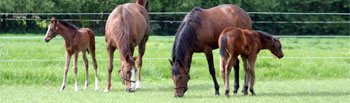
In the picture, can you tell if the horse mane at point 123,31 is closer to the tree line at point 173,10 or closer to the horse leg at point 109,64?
the horse leg at point 109,64

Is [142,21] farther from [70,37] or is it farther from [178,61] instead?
[178,61]

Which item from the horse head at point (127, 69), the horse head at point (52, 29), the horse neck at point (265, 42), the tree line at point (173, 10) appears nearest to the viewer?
the horse head at point (127, 69)

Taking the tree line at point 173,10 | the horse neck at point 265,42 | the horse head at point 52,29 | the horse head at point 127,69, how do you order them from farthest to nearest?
the tree line at point 173,10 → the horse head at point 52,29 → the horse neck at point 265,42 → the horse head at point 127,69

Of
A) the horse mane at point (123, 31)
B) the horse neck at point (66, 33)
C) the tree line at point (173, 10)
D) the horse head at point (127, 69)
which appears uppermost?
the horse mane at point (123, 31)

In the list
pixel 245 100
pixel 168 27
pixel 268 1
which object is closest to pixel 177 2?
pixel 268 1

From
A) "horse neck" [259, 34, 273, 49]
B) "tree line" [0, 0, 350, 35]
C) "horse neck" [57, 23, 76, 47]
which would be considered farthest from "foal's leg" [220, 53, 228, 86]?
"tree line" [0, 0, 350, 35]

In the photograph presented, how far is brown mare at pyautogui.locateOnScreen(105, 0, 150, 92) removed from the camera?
8.44m

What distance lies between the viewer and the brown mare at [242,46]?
7.96m

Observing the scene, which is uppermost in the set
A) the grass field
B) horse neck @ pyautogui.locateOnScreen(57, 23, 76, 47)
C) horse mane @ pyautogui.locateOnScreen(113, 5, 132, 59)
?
horse mane @ pyautogui.locateOnScreen(113, 5, 132, 59)

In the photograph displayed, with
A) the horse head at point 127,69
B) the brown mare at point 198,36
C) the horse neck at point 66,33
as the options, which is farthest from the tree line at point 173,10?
the horse head at point 127,69

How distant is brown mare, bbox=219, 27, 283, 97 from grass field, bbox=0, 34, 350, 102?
16.4 inches

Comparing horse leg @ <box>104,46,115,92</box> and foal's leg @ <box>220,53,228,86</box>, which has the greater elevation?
foal's leg @ <box>220,53,228,86</box>

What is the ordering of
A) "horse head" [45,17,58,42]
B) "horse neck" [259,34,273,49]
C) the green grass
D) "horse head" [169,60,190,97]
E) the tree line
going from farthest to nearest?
the tree line → "horse head" [45,17,58,42] → "horse neck" [259,34,273,49] → "horse head" [169,60,190,97] → the green grass

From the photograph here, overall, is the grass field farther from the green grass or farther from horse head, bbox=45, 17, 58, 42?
horse head, bbox=45, 17, 58, 42
